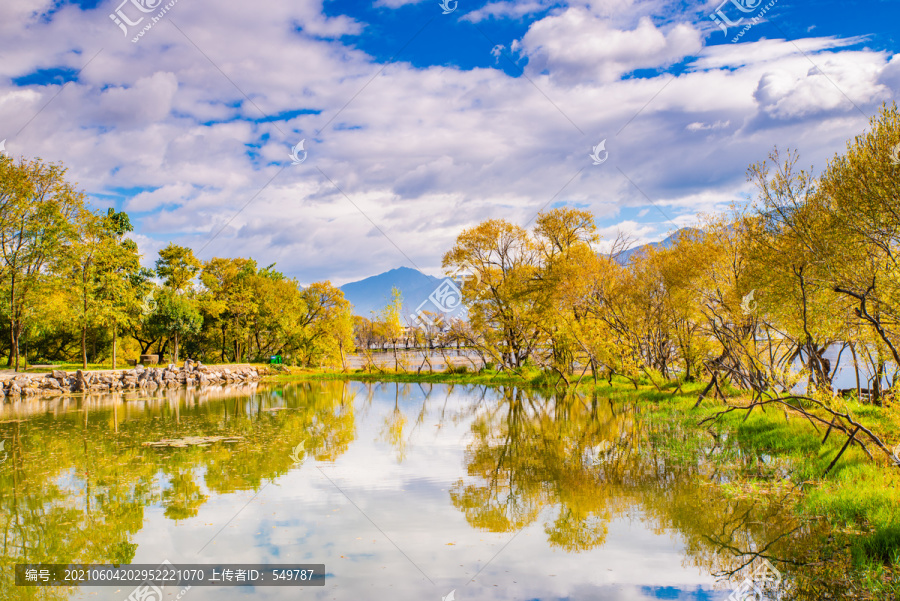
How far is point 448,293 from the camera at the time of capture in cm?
4169

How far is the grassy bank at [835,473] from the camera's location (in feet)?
26.2

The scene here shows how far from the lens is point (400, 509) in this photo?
1105 cm

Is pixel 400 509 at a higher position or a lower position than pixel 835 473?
lower

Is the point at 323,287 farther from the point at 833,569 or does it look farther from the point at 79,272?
the point at 833,569

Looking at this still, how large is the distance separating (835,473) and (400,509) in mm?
9144

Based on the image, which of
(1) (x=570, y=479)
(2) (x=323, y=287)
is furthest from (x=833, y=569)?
(2) (x=323, y=287)
